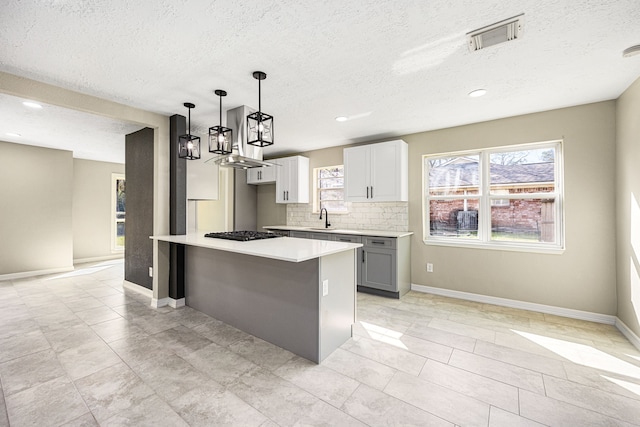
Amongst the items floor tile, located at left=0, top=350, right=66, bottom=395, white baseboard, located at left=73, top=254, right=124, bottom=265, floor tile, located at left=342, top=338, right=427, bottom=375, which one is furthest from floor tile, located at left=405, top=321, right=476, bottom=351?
white baseboard, located at left=73, top=254, right=124, bottom=265

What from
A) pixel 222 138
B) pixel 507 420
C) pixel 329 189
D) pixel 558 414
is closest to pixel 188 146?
pixel 222 138

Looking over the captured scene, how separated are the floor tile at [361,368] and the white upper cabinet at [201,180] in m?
2.82

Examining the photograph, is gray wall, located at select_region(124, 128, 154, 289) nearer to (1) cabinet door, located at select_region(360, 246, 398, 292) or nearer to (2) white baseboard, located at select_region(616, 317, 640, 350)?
(1) cabinet door, located at select_region(360, 246, 398, 292)

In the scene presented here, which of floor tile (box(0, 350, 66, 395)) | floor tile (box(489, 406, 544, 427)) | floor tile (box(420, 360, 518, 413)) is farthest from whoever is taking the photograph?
floor tile (box(0, 350, 66, 395))

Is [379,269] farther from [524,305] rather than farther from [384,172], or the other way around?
[524,305]

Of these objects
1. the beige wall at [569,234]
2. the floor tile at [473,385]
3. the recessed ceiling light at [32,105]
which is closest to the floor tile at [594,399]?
the floor tile at [473,385]

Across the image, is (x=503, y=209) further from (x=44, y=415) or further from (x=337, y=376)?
(x=44, y=415)

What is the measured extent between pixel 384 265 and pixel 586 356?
212cm

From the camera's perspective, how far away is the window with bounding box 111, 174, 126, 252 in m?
6.67

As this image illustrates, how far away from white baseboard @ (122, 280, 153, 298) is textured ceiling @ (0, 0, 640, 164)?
2522 mm

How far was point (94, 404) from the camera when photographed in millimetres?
1736

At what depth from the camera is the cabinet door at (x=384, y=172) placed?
13.5ft

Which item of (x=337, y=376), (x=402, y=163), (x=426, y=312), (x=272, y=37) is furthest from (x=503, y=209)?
(x=272, y=37)

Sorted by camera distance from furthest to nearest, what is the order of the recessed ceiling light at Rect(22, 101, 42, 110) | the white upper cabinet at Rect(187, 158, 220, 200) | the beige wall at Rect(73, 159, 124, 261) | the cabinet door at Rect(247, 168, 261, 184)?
the beige wall at Rect(73, 159, 124, 261), the cabinet door at Rect(247, 168, 261, 184), the white upper cabinet at Rect(187, 158, 220, 200), the recessed ceiling light at Rect(22, 101, 42, 110)
